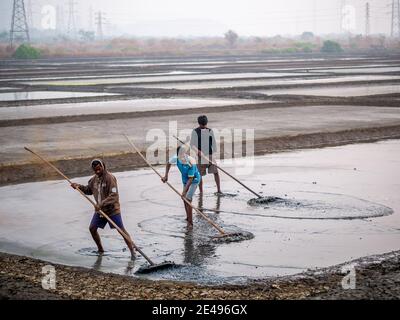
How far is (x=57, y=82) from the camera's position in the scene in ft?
156

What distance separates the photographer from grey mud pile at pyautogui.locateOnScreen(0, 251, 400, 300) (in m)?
8.78

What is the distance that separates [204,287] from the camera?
9.36 meters

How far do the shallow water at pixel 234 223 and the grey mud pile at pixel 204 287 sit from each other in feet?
1.46

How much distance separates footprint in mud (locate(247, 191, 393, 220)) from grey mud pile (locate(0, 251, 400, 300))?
2787mm

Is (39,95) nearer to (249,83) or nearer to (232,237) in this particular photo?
(249,83)

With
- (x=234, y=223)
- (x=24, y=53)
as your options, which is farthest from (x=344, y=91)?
(x=24, y=53)

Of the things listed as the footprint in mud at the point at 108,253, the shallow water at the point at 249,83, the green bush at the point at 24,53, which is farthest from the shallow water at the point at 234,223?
the green bush at the point at 24,53

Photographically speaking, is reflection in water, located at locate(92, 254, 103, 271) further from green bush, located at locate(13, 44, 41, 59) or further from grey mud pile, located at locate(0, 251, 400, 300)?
green bush, located at locate(13, 44, 41, 59)

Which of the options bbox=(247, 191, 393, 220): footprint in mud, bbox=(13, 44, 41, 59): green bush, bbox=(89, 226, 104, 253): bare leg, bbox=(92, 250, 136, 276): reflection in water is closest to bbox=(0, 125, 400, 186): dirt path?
bbox=(247, 191, 393, 220): footprint in mud

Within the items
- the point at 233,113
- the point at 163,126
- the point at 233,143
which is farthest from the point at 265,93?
the point at 233,143

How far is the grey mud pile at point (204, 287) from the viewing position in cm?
878

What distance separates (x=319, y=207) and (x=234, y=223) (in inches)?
69.5

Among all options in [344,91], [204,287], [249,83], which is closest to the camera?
[204,287]

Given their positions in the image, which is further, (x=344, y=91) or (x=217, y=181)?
(x=344, y=91)
